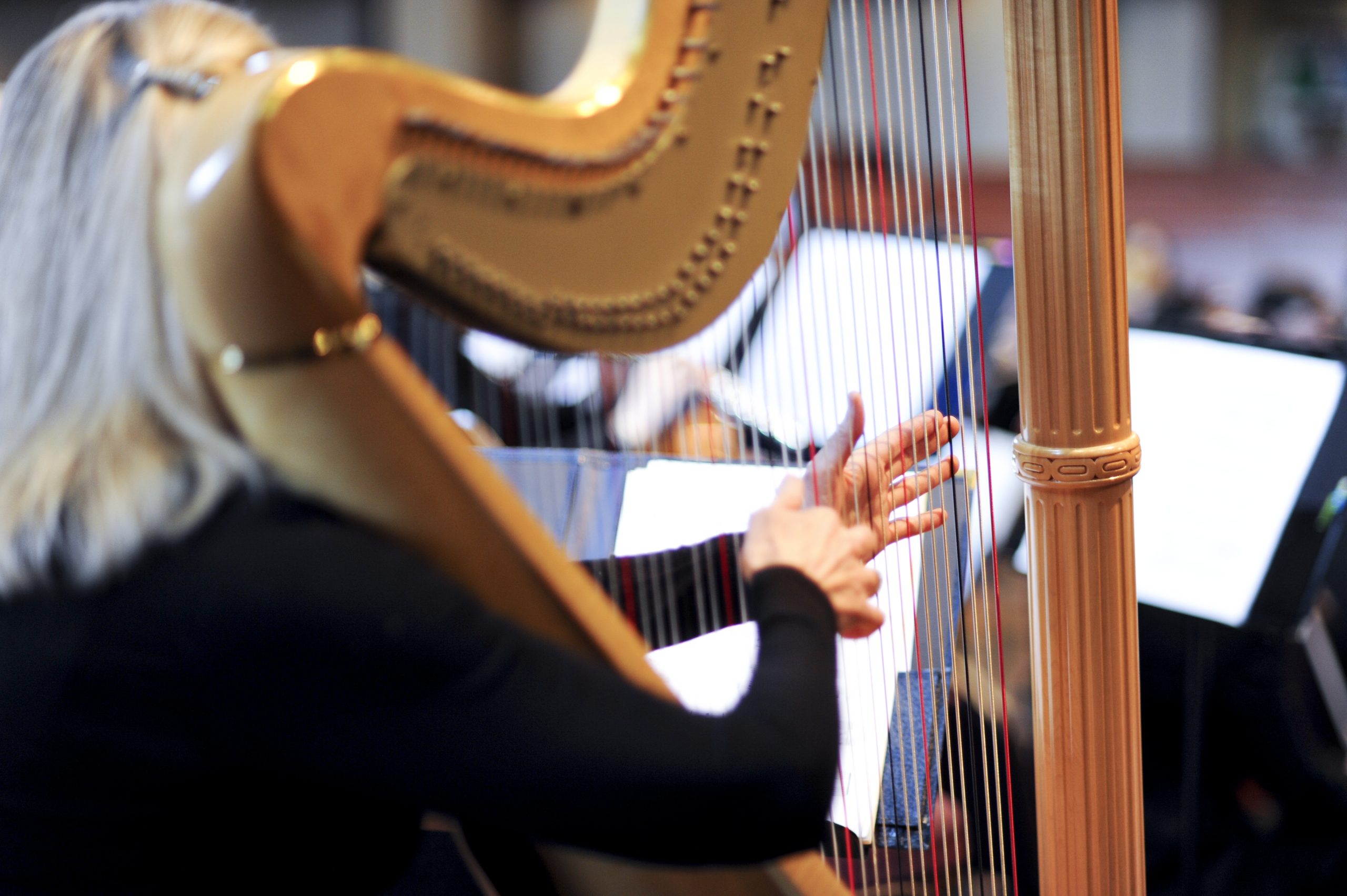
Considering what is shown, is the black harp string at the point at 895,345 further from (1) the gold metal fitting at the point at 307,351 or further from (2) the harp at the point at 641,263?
(1) the gold metal fitting at the point at 307,351

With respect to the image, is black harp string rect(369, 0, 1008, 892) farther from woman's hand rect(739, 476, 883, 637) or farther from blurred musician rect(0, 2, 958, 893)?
blurred musician rect(0, 2, 958, 893)

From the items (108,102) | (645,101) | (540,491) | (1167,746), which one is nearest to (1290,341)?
(1167,746)

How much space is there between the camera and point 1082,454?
89 centimetres

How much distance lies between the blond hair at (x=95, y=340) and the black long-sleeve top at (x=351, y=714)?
0.08 feet

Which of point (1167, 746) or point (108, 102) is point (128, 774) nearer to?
point (108, 102)

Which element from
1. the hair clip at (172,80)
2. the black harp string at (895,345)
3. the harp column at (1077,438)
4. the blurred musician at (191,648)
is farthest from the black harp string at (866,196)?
the hair clip at (172,80)

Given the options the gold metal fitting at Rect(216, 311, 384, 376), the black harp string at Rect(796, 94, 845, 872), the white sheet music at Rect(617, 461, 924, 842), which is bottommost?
the white sheet music at Rect(617, 461, 924, 842)

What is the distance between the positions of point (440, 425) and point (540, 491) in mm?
677

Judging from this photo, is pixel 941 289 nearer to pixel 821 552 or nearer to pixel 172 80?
pixel 821 552

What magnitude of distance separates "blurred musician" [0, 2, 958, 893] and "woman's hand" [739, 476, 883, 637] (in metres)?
0.08

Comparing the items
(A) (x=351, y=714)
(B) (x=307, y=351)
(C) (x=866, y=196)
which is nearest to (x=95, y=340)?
(B) (x=307, y=351)

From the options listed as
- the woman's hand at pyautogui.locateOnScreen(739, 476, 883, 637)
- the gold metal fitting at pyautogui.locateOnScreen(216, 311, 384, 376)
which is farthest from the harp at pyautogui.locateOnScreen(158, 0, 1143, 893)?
the woman's hand at pyautogui.locateOnScreen(739, 476, 883, 637)

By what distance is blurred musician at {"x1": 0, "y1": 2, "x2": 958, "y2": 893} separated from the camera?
598mm

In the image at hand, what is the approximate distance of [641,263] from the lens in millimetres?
694
